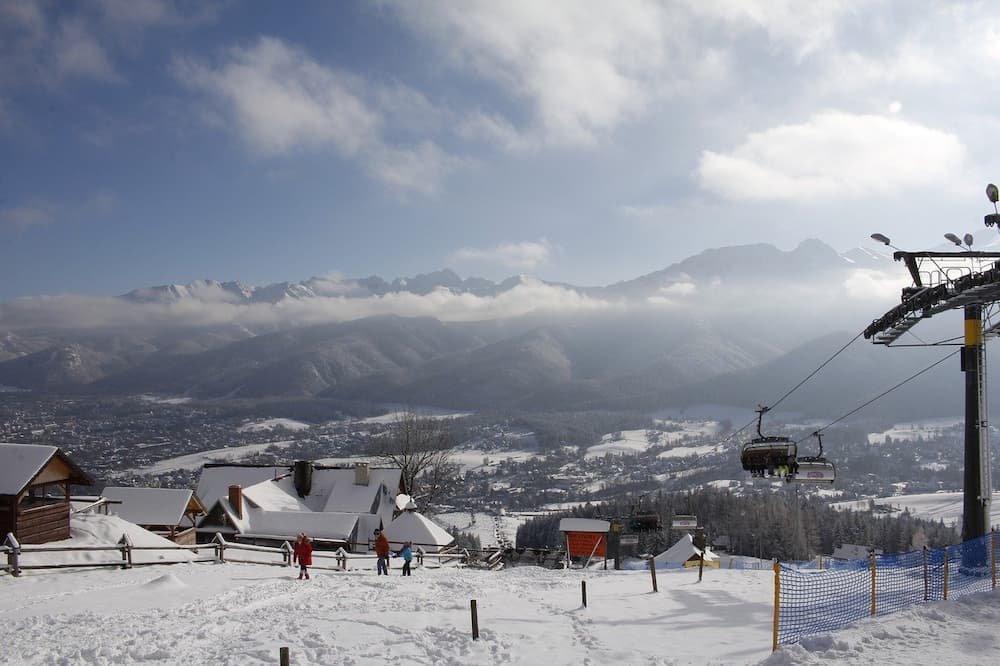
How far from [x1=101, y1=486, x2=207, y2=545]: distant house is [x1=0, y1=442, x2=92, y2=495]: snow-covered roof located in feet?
55.3

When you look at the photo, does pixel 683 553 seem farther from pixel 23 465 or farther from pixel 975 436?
pixel 23 465

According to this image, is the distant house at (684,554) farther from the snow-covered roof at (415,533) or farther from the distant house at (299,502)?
the distant house at (299,502)

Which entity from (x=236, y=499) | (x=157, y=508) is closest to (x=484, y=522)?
(x=236, y=499)

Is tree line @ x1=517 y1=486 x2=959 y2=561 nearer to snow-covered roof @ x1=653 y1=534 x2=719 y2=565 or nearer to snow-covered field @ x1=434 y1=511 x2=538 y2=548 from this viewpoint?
snow-covered field @ x1=434 y1=511 x2=538 y2=548

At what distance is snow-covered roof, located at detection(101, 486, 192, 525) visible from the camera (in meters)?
43.1

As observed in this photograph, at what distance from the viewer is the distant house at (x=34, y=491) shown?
977 inches

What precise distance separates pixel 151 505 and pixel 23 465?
804 inches

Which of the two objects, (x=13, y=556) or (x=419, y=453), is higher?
(x=13, y=556)

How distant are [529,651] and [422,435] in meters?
46.2

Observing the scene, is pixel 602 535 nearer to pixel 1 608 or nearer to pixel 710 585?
pixel 710 585

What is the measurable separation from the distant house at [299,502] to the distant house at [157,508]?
177cm

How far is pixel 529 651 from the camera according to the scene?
12820 millimetres

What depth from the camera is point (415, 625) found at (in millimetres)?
14445

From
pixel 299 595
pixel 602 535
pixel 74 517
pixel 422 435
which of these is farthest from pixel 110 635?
pixel 602 535
